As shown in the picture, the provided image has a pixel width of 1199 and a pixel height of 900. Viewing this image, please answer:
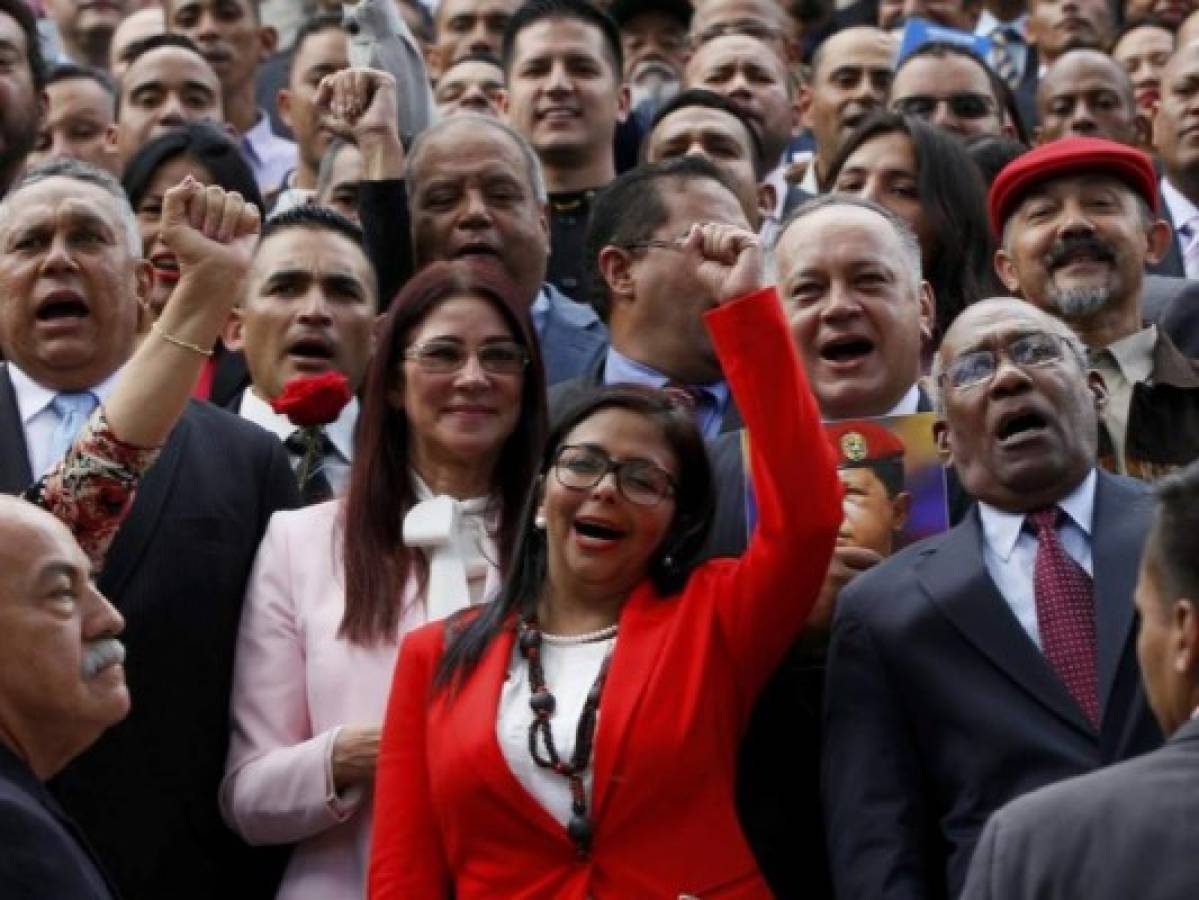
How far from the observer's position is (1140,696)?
6453 millimetres

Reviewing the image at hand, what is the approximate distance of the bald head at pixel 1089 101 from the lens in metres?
12.0

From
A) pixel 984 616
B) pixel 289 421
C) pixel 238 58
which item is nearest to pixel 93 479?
pixel 289 421

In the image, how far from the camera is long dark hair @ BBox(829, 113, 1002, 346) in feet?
29.9

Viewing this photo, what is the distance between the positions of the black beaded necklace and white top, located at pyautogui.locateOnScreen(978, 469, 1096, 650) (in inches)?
35.6

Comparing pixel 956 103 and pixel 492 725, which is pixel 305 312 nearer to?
pixel 492 725

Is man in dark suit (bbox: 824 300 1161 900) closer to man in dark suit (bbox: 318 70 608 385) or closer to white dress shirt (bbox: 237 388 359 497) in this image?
white dress shirt (bbox: 237 388 359 497)

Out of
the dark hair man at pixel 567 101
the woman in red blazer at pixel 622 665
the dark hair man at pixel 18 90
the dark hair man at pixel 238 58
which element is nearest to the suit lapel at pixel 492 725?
the woman in red blazer at pixel 622 665

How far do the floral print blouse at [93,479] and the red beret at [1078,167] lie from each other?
9.42ft

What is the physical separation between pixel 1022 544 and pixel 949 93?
4.57 metres

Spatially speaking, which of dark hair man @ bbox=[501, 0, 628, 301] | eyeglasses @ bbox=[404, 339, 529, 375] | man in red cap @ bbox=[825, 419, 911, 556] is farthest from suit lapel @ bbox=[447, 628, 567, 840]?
dark hair man @ bbox=[501, 0, 628, 301]

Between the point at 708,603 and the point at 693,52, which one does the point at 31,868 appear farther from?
the point at 693,52

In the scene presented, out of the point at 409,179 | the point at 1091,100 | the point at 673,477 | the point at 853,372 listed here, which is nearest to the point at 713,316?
the point at 673,477

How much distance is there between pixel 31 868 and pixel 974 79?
6.57m

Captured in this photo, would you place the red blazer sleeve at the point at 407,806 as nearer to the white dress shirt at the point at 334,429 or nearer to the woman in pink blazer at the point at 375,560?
the woman in pink blazer at the point at 375,560
